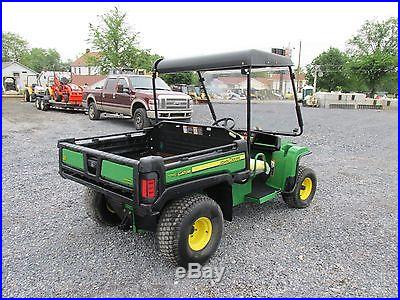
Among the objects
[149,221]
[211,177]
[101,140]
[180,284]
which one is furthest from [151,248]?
[101,140]

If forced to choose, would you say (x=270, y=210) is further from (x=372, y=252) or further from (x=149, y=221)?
(x=149, y=221)

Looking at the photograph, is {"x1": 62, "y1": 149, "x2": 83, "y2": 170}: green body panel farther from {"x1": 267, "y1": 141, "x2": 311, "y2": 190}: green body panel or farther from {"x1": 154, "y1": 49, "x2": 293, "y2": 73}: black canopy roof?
{"x1": 267, "y1": 141, "x2": 311, "y2": 190}: green body panel

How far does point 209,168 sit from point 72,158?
57.1 inches

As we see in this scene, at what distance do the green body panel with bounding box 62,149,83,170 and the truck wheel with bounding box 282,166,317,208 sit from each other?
Answer: 2.60 m

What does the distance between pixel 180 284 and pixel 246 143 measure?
1.60m

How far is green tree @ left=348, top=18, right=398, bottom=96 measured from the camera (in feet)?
132

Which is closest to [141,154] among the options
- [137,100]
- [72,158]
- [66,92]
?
[72,158]

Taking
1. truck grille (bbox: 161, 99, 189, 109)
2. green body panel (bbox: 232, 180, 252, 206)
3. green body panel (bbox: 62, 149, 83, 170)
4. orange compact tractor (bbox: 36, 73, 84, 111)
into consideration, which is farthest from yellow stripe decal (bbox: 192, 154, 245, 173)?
orange compact tractor (bbox: 36, 73, 84, 111)

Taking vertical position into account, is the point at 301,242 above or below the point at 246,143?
below

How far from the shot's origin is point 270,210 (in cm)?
468

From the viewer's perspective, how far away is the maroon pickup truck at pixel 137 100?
11.2 metres

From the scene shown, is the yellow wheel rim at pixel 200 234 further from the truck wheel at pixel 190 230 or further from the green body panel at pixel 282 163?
the green body panel at pixel 282 163

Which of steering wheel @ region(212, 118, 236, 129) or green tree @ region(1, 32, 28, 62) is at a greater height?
green tree @ region(1, 32, 28, 62)

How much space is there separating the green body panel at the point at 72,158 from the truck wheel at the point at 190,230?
1055mm
